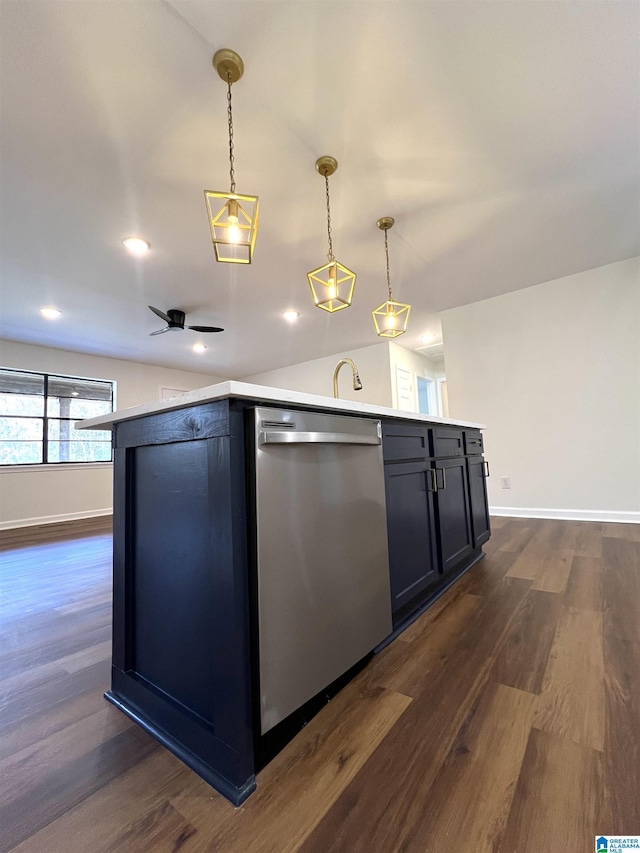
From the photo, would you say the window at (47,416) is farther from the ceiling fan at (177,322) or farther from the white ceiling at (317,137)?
the ceiling fan at (177,322)

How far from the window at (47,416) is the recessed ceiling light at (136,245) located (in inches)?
131

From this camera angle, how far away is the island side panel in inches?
31.7

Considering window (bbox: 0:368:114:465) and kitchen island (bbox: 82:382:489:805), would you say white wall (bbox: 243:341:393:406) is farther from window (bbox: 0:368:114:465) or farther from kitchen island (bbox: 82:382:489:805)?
kitchen island (bbox: 82:382:489:805)

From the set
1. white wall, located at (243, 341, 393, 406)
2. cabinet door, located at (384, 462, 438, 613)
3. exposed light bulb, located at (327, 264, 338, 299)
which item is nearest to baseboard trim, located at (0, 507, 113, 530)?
white wall, located at (243, 341, 393, 406)

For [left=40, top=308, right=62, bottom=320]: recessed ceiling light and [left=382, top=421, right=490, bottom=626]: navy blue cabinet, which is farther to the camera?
[left=40, top=308, right=62, bottom=320]: recessed ceiling light

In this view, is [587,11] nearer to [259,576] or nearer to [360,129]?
[360,129]

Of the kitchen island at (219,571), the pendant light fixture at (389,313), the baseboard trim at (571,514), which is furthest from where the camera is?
the baseboard trim at (571,514)

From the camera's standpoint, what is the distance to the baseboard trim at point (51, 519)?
4679 millimetres

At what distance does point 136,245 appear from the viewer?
289cm

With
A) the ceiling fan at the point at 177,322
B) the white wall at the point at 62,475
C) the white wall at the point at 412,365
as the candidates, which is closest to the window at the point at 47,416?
the white wall at the point at 62,475

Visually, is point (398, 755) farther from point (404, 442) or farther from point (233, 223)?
point (233, 223)

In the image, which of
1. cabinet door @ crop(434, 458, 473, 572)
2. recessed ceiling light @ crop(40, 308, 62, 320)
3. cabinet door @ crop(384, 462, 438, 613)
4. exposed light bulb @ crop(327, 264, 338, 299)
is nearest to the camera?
cabinet door @ crop(384, 462, 438, 613)

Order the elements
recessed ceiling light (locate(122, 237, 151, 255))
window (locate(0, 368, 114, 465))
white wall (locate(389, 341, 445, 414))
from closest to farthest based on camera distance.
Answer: recessed ceiling light (locate(122, 237, 151, 255)) → window (locate(0, 368, 114, 465)) → white wall (locate(389, 341, 445, 414))

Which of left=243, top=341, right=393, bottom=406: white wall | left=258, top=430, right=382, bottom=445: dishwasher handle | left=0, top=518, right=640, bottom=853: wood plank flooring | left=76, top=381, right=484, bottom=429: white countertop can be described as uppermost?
left=243, top=341, right=393, bottom=406: white wall
